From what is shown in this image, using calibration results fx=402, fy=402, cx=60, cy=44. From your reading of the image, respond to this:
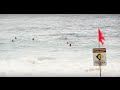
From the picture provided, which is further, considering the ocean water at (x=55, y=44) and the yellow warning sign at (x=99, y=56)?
the ocean water at (x=55, y=44)

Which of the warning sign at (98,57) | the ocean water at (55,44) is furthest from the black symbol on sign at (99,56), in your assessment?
the ocean water at (55,44)

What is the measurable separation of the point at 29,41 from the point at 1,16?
0.50 meters

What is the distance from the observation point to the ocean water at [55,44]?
207 inches

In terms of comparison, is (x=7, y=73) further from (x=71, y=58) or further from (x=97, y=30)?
(x=97, y=30)

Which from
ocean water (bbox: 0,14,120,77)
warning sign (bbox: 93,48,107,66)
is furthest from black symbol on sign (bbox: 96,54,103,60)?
ocean water (bbox: 0,14,120,77)

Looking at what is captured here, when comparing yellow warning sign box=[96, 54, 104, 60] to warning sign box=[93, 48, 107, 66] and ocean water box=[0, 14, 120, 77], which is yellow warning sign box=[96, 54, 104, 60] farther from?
ocean water box=[0, 14, 120, 77]

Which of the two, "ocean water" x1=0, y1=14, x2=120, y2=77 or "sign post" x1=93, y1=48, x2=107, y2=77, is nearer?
"sign post" x1=93, y1=48, x2=107, y2=77

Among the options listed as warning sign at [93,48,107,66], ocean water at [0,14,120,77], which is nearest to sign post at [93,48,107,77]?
warning sign at [93,48,107,66]

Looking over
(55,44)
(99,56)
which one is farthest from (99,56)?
(55,44)

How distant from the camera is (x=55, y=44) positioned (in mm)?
5359

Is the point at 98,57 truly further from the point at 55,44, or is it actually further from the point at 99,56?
the point at 55,44

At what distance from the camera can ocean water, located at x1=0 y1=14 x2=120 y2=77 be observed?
17.3ft

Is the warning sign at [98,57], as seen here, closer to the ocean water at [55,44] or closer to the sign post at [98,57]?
the sign post at [98,57]
